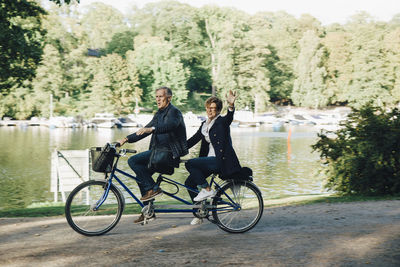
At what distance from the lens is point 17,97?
68750 millimetres

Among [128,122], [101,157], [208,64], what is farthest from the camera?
[208,64]

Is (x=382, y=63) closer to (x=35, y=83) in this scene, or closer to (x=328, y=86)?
(x=328, y=86)

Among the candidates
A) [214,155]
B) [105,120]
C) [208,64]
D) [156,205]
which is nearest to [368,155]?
[214,155]

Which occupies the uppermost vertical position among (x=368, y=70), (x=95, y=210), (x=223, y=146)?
(x=368, y=70)

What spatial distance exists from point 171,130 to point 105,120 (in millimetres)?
63277

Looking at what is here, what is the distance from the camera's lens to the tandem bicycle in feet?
20.4

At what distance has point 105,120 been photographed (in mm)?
68000

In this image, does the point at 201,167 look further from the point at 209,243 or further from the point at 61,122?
the point at 61,122

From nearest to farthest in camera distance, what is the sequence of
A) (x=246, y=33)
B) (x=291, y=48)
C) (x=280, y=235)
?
(x=280, y=235) → (x=246, y=33) → (x=291, y=48)

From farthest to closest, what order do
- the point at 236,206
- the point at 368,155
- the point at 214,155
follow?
the point at 368,155 → the point at 236,206 → the point at 214,155

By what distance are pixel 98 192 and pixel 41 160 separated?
24.1 m

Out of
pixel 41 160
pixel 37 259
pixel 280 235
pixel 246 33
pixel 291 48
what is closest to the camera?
pixel 37 259

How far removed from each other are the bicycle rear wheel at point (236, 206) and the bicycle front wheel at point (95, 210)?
1.33 meters

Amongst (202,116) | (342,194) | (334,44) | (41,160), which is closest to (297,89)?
(334,44)
